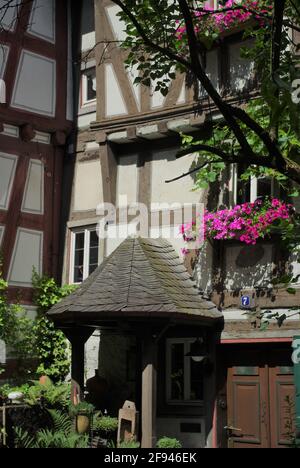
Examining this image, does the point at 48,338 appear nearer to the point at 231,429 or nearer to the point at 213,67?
the point at 231,429

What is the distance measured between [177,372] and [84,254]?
304 centimetres

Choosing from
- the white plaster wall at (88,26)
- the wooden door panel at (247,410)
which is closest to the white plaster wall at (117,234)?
the wooden door panel at (247,410)

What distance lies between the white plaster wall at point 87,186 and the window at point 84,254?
1.62 feet

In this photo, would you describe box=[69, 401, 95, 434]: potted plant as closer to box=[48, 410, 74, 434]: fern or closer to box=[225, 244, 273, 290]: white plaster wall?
box=[48, 410, 74, 434]: fern

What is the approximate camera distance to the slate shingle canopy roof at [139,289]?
419 inches

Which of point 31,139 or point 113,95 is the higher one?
point 113,95

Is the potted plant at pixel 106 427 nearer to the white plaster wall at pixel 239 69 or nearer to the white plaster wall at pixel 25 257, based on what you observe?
the white plaster wall at pixel 25 257

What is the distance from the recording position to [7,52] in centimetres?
1372

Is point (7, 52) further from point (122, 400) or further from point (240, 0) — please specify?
point (122, 400)

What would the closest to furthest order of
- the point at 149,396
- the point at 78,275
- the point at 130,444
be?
1. the point at 130,444
2. the point at 149,396
3. the point at 78,275

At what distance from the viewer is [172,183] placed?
12.6 m

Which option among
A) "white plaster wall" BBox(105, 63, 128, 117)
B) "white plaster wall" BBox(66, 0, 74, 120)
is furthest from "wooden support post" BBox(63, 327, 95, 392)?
"white plaster wall" BBox(66, 0, 74, 120)

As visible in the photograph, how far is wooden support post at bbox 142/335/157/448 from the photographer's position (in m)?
10.5
